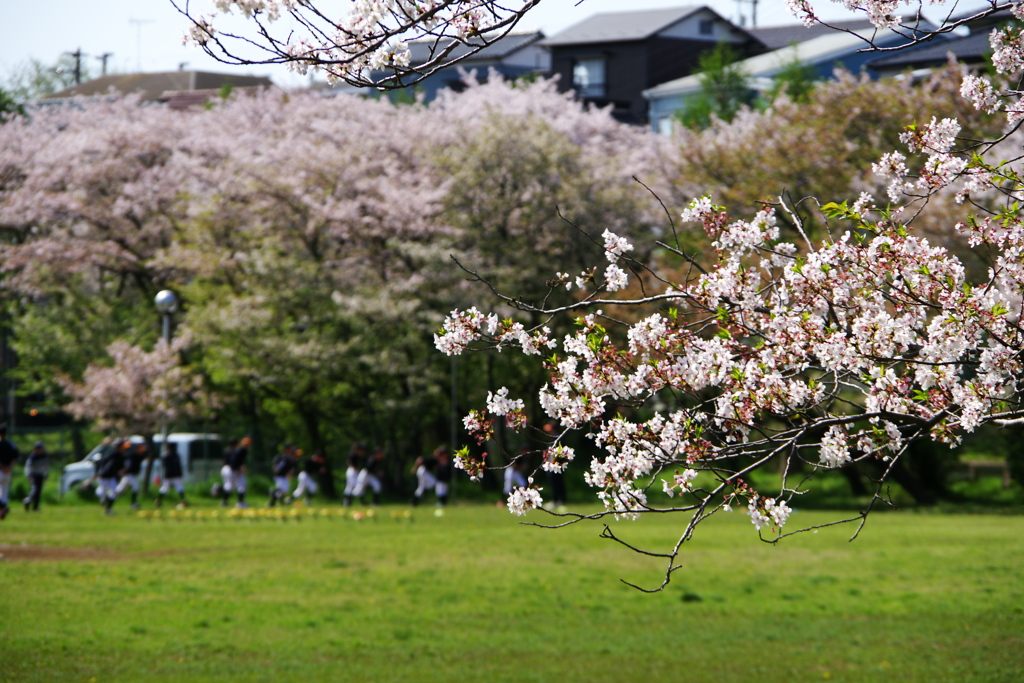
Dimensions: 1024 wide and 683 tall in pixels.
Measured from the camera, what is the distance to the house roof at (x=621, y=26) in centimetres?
5938

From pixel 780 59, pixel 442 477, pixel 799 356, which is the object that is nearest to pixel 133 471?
pixel 442 477

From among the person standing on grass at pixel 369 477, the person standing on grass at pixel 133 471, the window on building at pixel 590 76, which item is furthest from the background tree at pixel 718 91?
the person standing on grass at pixel 133 471

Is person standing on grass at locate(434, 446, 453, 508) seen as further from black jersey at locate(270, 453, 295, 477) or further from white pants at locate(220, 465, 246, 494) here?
white pants at locate(220, 465, 246, 494)

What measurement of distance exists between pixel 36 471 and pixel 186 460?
21.8ft

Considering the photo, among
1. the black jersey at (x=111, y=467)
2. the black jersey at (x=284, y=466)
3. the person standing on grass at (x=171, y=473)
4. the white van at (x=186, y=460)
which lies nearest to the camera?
the black jersey at (x=111, y=467)

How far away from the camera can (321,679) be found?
10102 millimetres

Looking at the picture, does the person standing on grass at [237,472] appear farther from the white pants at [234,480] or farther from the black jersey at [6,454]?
the black jersey at [6,454]

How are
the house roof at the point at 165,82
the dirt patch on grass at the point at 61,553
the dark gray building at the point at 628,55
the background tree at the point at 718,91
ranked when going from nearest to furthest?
the dirt patch on grass at the point at 61,553 → the background tree at the point at 718,91 → the dark gray building at the point at 628,55 → the house roof at the point at 165,82

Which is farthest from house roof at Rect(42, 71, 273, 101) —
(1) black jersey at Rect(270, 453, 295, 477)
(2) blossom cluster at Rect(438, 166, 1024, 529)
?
(2) blossom cluster at Rect(438, 166, 1024, 529)

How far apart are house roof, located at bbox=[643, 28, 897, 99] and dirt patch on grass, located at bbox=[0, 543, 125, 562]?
3941 centimetres

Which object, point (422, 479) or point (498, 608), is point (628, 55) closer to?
point (422, 479)

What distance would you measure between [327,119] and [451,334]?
32379 mm

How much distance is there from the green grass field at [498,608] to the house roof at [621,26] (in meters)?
44.0

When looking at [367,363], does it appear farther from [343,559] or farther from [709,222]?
[709,222]
